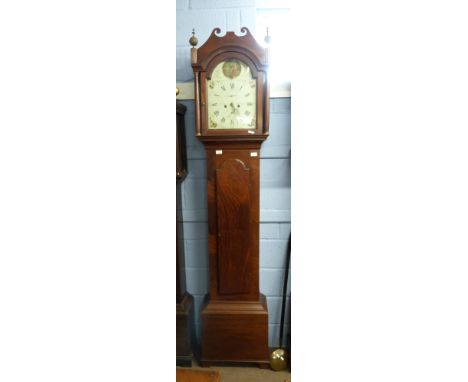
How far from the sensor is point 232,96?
1.37 m

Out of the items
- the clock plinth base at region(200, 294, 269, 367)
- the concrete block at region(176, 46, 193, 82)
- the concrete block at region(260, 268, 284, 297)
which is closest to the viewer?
the clock plinth base at region(200, 294, 269, 367)

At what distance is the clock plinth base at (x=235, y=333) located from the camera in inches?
57.2

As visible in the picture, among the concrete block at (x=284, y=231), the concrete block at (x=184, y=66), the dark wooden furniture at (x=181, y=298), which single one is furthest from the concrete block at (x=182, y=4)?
the concrete block at (x=284, y=231)

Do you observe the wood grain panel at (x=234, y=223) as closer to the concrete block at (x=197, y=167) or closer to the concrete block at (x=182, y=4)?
the concrete block at (x=197, y=167)

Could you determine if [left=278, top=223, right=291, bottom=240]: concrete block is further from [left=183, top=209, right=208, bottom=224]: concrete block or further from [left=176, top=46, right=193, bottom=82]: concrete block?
[left=176, top=46, right=193, bottom=82]: concrete block

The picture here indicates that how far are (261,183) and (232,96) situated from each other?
46 cm

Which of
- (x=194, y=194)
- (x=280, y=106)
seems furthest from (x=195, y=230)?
(x=280, y=106)

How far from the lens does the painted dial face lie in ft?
4.46

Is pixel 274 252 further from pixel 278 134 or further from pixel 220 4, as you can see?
pixel 220 4

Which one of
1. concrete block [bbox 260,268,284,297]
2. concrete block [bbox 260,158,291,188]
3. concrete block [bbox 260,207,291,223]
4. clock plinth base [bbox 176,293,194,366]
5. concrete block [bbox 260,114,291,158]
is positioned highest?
concrete block [bbox 260,114,291,158]

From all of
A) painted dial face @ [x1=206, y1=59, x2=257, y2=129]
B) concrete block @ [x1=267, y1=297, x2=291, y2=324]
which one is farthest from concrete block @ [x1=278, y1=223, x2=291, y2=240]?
painted dial face @ [x1=206, y1=59, x2=257, y2=129]
